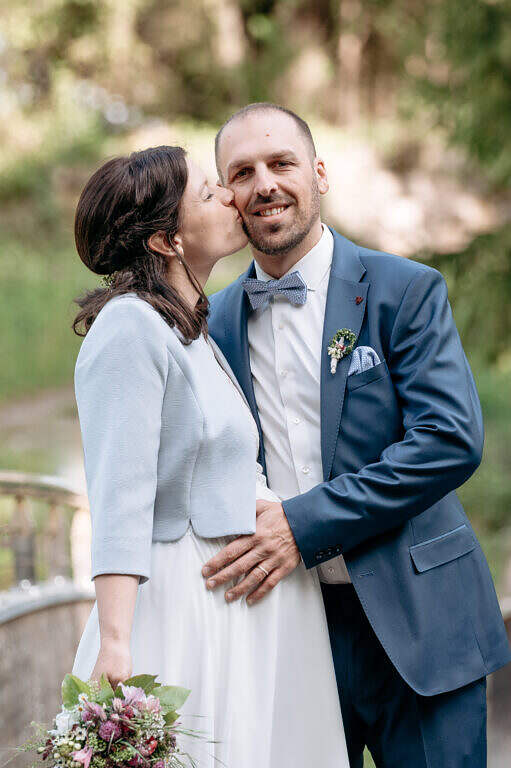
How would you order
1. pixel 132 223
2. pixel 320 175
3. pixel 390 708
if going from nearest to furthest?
1. pixel 132 223
2. pixel 390 708
3. pixel 320 175

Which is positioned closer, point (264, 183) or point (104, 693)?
point (104, 693)

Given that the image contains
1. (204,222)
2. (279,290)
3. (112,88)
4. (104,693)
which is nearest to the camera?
(104,693)

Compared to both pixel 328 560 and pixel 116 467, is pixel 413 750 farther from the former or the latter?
pixel 116 467

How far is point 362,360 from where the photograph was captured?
2.36 meters

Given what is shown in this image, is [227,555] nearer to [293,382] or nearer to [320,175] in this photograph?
[293,382]

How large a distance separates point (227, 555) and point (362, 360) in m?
0.62

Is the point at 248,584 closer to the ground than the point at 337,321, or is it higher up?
closer to the ground

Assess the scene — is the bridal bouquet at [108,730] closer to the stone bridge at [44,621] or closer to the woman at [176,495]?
the woman at [176,495]

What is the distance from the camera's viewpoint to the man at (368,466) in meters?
2.22

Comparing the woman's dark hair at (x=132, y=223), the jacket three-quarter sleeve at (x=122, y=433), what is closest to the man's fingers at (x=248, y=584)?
the jacket three-quarter sleeve at (x=122, y=433)

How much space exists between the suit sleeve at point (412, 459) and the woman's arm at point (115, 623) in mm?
474

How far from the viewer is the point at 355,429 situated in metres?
2.35

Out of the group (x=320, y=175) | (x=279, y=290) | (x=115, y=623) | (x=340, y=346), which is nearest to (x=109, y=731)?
(x=115, y=623)

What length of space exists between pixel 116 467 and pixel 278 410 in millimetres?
677
